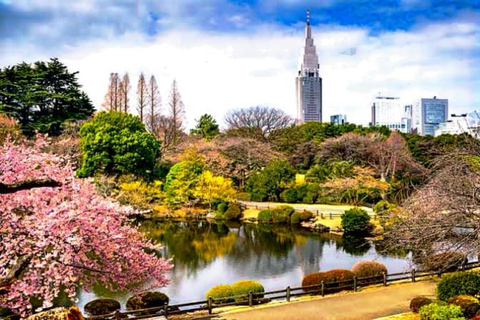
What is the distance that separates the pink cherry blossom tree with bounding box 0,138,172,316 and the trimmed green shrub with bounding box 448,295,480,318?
24.2ft

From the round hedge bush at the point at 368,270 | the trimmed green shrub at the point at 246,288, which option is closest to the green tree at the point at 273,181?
the round hedge bush at the point at 368,270

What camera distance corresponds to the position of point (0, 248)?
8.66m

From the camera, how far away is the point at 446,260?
15031 millimetres

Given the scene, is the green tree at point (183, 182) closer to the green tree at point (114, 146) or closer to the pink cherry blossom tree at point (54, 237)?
the green tree at point (114, 146)

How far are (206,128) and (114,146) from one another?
1929 cm

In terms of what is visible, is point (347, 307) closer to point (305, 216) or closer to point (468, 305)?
point (468, 305)

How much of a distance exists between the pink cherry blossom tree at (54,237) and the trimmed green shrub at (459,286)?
7.55 m

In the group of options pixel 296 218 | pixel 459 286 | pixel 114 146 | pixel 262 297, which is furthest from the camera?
pixel 114 146

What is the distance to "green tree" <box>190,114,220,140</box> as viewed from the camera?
181ft

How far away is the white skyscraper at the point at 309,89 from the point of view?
124 meters

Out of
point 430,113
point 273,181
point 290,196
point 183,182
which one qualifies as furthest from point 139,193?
point 430,113

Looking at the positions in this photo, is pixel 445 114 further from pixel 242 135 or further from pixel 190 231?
pixel 190 231

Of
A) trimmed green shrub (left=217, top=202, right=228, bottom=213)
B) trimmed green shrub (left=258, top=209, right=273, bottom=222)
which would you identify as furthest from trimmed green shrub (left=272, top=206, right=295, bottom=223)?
trimmed green shrub (left=217, top=202, right=228, bottom=213)

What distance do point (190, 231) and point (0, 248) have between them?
77.8 ft
